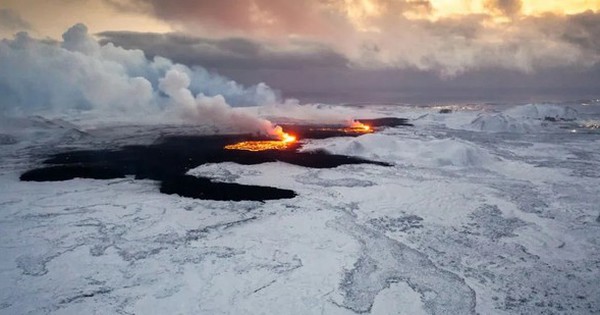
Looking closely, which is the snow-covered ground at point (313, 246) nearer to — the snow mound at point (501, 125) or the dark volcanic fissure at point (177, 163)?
the dark volcanic fissure at point (177, 163)

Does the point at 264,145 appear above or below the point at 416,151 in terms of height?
above

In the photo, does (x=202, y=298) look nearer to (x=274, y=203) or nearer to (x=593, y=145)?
(x=274, y=203)

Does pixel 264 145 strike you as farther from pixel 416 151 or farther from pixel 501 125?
pixel 501 125

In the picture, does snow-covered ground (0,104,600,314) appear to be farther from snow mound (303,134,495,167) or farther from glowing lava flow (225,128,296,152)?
glowing lava flow (225,128,296,152)

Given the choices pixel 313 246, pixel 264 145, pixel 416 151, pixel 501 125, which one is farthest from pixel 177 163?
pixel 501 125

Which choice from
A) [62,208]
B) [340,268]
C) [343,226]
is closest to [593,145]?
[343,226]

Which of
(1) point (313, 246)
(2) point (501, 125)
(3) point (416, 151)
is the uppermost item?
(2) point (501, 125)
